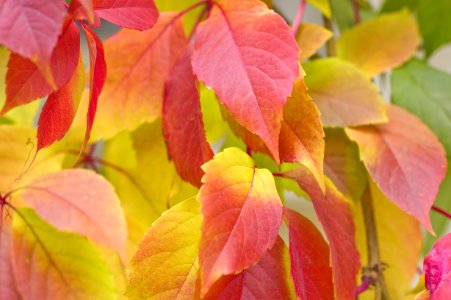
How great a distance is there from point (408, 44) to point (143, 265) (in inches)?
8.8

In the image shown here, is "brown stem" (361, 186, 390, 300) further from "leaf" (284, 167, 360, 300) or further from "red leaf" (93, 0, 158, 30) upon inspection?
"red leaf" (93, 0, 158, 30)

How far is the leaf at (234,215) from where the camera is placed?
0.64 ft

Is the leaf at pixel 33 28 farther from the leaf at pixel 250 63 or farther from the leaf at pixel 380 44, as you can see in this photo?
the leaf at pixel 380 44

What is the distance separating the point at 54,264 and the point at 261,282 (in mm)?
105

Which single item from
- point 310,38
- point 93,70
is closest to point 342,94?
point 310,38

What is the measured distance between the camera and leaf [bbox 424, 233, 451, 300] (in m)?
0.22

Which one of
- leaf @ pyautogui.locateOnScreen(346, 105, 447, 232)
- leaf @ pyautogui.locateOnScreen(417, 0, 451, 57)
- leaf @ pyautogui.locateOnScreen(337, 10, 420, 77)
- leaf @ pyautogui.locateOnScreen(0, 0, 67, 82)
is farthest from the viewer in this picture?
leaf @ pyautogui.locateOnScreen(417, 0, 451, 57)

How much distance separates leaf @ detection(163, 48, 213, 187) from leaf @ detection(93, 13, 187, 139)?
0.03m

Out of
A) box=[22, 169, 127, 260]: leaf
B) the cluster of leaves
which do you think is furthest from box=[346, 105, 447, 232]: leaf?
box=[22, 169, 127, 260]: leaf

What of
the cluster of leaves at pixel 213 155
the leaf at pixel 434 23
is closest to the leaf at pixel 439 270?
the cluster of leaves at pixel 213 155

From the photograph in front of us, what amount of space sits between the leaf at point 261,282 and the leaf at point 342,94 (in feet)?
0.29

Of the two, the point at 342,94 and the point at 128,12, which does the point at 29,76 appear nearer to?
the point at 128,12

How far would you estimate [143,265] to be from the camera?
0.23 meters

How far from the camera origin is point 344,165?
0.32 m
